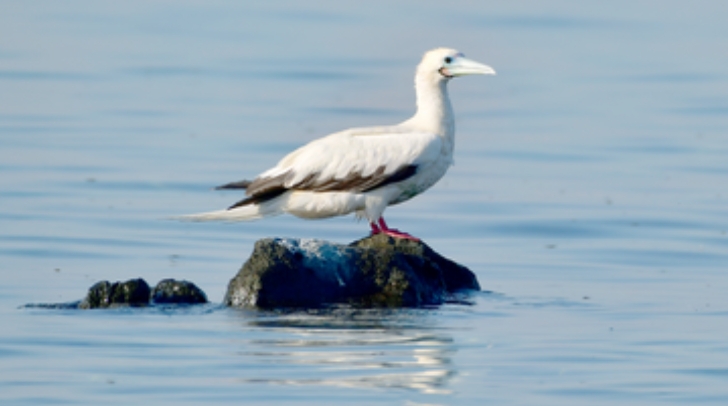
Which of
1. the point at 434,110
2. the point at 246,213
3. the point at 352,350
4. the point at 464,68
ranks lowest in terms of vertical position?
the point at 352,350

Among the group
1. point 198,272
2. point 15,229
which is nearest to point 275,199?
point 198,272

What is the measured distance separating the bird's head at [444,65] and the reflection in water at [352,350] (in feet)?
9.74

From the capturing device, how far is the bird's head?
47.8ft

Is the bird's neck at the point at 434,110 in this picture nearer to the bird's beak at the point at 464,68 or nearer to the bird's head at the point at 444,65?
the bird's head at the point at 444,65

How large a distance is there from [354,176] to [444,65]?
62.1 inches

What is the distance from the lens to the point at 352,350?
10859 mm

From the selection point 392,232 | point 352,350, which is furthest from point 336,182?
point 352,350

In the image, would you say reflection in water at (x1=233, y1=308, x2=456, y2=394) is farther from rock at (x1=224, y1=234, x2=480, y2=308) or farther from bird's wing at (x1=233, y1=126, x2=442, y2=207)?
bird's wing at (x1=233, y1=126, x2=442, y2=207)

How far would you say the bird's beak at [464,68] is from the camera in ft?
47.6

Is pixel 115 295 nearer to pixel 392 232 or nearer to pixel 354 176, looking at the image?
pixel 354 176

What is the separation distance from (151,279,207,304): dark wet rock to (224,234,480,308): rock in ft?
0.94

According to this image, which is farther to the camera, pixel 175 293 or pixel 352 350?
pixel 175 293

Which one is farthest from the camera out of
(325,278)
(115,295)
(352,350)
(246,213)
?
(246,213)

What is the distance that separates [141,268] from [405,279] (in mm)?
3255
